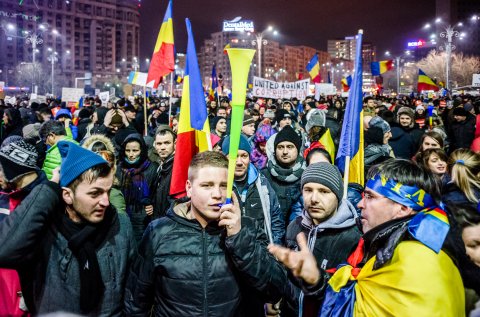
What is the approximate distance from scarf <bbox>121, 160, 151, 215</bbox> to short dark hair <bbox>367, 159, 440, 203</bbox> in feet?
10.8

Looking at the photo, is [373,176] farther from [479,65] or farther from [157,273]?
[479,65]

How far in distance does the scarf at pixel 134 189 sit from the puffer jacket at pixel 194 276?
2.60 meters

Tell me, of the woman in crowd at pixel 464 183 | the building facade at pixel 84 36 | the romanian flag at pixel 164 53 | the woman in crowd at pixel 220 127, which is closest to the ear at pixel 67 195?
the woman in crowd at pixel 464 183

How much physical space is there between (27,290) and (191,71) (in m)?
2.29

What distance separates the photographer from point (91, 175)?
9.14ft

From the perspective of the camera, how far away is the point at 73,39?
452 ft

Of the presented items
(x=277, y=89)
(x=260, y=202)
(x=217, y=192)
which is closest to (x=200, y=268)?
(x=217, y=192)

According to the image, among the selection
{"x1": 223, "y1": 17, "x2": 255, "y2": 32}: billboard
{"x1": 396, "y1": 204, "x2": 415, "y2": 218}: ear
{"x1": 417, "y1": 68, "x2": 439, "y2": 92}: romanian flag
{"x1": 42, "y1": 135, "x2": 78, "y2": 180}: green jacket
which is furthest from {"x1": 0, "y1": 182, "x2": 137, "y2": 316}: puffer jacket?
{"x1": 223, "y1": 17, "x2": 255, "y2": 32}: billboard

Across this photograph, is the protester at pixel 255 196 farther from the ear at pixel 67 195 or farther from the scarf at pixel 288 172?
the ear at pixel 67 195

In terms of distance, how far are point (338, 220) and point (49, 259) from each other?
2.07 metres

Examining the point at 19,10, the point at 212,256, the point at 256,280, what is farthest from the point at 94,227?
the point at 19,10

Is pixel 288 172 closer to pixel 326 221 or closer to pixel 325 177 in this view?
pixel 325 177

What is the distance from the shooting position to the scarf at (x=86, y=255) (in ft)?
8.57

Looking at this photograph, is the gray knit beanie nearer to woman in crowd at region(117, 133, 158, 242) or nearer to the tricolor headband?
the tricolor headband
